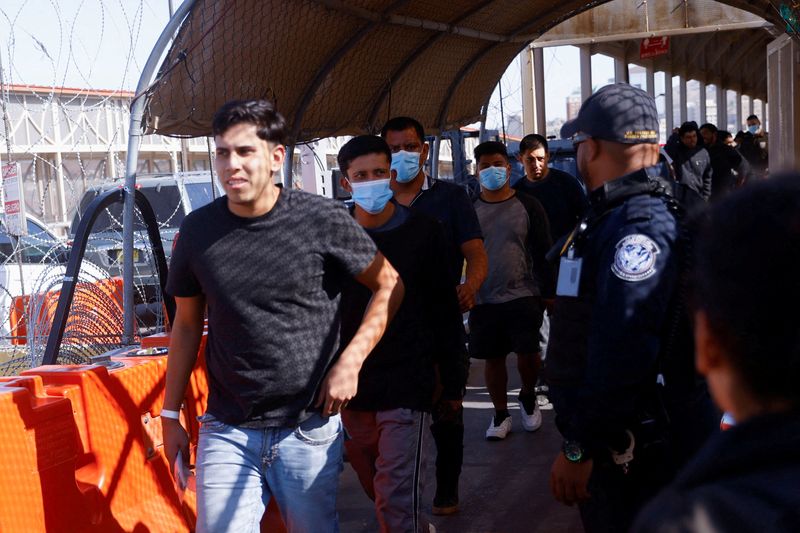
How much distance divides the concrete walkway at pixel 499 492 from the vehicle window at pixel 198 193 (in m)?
6.64

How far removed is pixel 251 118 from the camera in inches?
130

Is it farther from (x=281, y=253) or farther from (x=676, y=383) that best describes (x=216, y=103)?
(x=676, y=383)

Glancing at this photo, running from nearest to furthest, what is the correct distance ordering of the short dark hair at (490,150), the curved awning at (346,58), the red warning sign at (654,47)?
the curved awning at (346,58) < the short dark hair at (490,150) < the red warning sign at (654,47)

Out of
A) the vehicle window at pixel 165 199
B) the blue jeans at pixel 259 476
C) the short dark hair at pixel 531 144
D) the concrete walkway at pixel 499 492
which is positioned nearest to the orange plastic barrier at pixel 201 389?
the concrete walkway at pixel 499 492

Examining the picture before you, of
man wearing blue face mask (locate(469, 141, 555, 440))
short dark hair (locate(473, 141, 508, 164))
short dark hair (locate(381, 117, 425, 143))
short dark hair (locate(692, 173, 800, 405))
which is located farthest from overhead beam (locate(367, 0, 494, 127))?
short dark hair (locate(692, 173, 800, 405))

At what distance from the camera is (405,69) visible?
27.1 feet

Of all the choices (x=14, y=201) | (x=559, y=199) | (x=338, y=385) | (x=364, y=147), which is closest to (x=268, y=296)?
(x=338, y=385)

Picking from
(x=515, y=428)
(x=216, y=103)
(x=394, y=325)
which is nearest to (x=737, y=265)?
(x=394, y=325)

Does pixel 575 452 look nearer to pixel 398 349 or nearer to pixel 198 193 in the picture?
pixel 398 349

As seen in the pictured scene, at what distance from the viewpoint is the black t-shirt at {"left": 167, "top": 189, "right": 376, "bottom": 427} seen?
10.4 feet

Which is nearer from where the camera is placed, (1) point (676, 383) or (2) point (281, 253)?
(1) point (676, 383)

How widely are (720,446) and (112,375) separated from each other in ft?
10.7

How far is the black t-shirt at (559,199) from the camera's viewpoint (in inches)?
288

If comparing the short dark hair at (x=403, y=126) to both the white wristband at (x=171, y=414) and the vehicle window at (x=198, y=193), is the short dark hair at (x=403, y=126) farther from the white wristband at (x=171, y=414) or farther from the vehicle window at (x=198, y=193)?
the vehicle window at (x=198, y=193)
